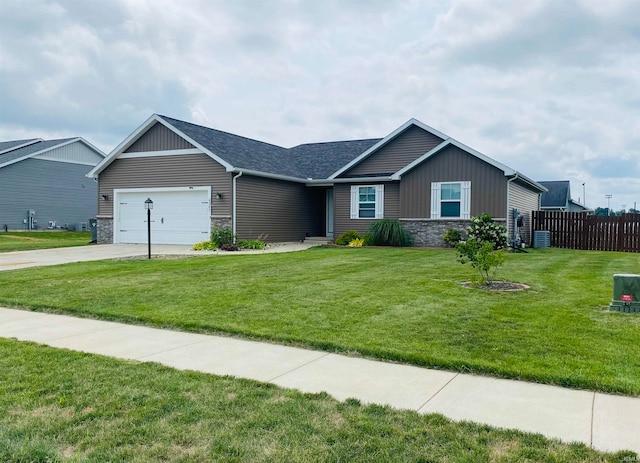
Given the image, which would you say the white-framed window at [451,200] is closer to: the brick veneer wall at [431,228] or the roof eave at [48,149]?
the brick veneer wall at [431,228]

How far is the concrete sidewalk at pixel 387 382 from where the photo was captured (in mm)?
3279

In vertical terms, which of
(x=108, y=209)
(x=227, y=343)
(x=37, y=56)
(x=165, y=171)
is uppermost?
(x=37, y=56)

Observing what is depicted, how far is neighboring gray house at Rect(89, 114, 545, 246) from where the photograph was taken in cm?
1814

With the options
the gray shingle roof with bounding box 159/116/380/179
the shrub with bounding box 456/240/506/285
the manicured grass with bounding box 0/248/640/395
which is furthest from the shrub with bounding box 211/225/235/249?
the shrub with bounding box 456/240/506/285

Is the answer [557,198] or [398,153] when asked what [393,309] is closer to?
[398,153]

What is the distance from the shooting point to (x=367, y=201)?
20641mm

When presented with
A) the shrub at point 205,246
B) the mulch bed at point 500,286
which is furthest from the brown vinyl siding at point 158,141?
the mulch bed at point 500,286

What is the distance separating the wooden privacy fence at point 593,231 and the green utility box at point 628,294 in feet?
45.1

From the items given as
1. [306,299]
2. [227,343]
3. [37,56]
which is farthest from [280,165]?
[227,343]

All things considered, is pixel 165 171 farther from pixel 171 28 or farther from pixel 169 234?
pixel 171 28

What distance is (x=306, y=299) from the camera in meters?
7.46

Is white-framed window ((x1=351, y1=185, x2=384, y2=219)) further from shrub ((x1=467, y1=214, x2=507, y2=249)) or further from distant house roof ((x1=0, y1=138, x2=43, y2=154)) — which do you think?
distant house roof ((x1=0, y1=138, x2=43, y2=154))

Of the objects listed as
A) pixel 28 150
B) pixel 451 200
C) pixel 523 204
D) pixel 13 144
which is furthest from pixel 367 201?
pixel 13 144

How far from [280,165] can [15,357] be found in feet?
61.1
